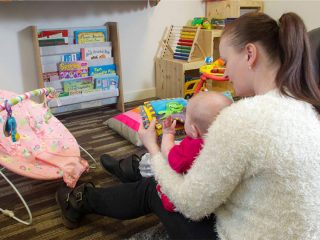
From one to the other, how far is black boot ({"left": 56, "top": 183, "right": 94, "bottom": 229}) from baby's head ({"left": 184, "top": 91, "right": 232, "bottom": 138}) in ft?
1.79

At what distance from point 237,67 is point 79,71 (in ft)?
6.95

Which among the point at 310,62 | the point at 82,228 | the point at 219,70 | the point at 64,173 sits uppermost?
the point at 310,62

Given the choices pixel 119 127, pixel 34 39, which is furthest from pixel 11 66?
pixel 119 127

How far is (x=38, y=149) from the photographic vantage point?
167cm

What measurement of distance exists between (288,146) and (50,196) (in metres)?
1.31

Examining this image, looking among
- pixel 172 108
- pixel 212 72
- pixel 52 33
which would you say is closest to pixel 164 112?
pixel 172 108

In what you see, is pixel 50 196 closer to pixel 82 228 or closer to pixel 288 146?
pixel 82 228

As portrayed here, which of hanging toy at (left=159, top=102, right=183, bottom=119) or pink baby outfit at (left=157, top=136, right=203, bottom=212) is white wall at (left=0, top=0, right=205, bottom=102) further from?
pink baby outfit at (left=157, top=136, right=203, bottom=212)

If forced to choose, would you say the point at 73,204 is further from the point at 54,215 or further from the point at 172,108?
the point at 172,108

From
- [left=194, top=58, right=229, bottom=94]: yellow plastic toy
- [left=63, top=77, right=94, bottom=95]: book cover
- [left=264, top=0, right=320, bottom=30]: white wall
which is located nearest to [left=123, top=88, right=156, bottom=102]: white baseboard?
[left=63, top=77, right=94, bottom=95]: book cover

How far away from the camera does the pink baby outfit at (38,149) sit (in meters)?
1.51

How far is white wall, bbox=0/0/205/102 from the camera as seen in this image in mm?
2516

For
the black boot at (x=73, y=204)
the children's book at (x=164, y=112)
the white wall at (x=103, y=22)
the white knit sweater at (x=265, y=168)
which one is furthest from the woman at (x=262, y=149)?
the white wall at (x=103, y=22)

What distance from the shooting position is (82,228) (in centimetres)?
140
